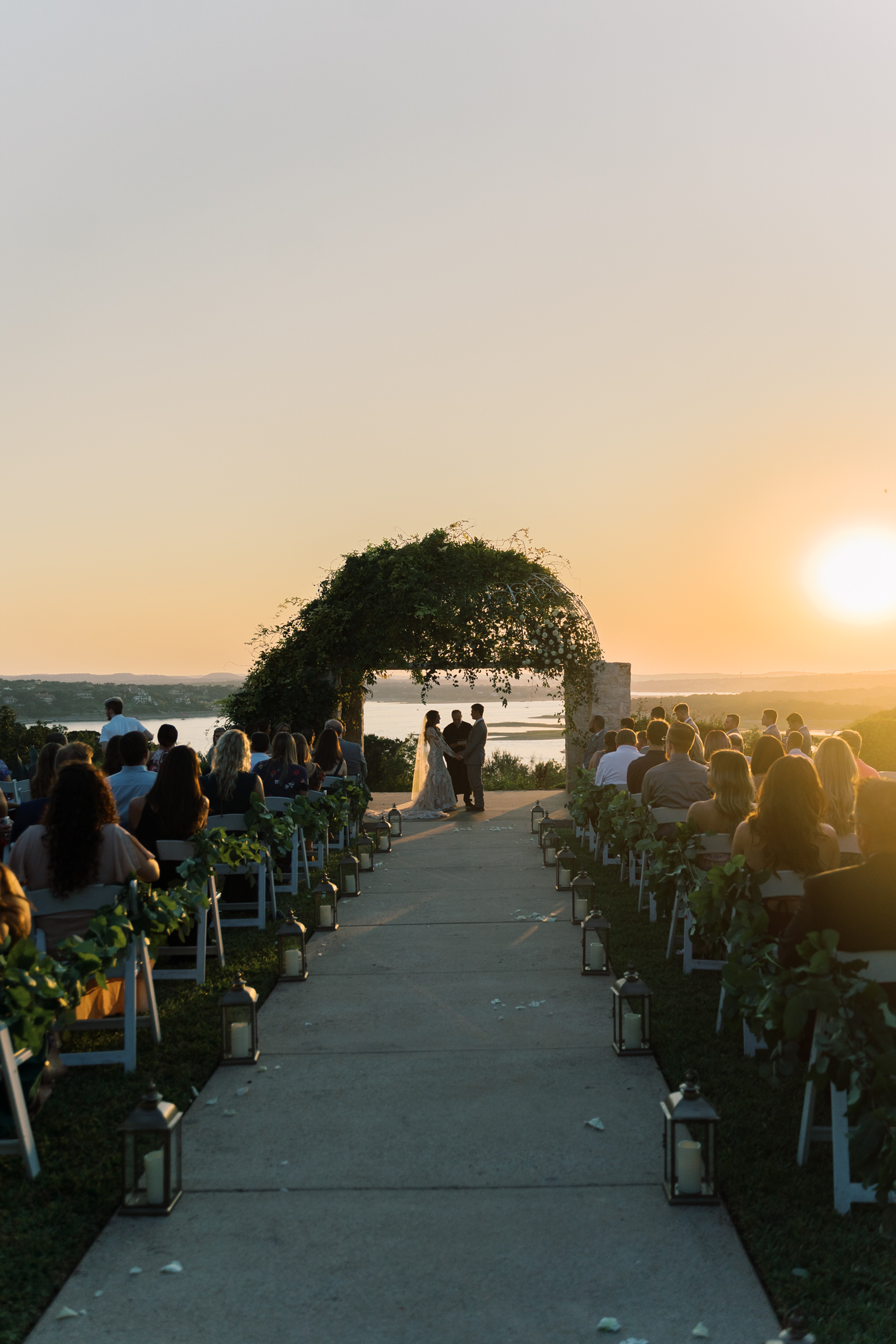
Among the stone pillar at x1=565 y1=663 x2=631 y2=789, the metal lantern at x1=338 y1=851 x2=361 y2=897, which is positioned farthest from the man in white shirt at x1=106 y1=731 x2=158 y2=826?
the stone pillar at x1=565 y1=663 x2=631 y2=789

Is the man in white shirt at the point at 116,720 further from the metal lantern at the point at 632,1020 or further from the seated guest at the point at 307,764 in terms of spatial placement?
the metal lantern at the point at 632,1020

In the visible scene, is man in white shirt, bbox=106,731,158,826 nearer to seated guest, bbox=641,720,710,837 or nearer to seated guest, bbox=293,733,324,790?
seated guest, bbox=293,733,324,790

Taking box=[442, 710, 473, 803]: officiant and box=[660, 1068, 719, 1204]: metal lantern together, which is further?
box=[442, 710, 473, 803]: officiant

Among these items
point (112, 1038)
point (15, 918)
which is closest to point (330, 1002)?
point (112, 1038)

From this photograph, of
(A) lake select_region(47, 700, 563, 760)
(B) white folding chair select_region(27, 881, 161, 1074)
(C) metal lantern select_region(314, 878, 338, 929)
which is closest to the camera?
(B) white folding chair select_region(27, 881, 161, 1074)

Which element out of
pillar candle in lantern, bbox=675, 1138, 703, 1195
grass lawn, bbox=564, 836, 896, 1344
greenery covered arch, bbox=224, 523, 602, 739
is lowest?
grass lawn, bbox=564, 836, 896, 1344

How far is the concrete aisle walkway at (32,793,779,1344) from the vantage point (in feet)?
9.32

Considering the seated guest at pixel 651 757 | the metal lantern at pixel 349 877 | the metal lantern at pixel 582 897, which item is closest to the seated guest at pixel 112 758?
the metal lantern at pixel 349 877

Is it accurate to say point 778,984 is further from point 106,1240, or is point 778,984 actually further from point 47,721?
point 47,721

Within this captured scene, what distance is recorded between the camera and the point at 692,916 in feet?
20.0

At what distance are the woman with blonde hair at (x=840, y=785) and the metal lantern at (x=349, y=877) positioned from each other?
4662mm

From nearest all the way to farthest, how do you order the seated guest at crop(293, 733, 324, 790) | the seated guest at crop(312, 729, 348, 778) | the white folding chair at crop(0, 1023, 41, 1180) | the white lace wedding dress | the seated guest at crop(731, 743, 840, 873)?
the white folding chair at crop(0, 1023, 41, 1180)
the seated guest at crop(731, 743, 840, 873)
the seated guest at crop(293, 733, 324, 790)
the seated guest at crop(312, 729, 348, 778)
the white lace wedding dress

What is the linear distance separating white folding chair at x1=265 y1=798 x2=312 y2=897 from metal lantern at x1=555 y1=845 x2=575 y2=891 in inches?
88.8

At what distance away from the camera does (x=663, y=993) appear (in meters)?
5.89
